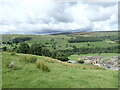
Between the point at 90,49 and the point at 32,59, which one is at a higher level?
the point at 32,59

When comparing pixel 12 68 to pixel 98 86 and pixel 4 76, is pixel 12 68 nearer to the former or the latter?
pixel 4 76

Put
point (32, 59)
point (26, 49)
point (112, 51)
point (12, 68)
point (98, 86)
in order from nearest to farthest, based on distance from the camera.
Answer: point (98, 86), point (12, 68), point (32, 59), point (26, 49), point (112, 51)

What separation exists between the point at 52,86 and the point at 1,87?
9.94ft

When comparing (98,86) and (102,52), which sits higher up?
(98,86)

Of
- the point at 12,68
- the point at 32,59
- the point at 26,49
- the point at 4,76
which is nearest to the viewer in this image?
the point at 4,76

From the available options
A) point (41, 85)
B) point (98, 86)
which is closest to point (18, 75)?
point (41, 85)

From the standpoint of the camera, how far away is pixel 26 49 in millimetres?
61594

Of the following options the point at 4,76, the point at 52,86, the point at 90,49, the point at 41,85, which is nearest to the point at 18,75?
the point at 4,76

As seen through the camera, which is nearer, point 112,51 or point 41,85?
point 41,85

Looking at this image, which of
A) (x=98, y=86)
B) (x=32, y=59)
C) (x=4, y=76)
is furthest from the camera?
(x=32, y=59)

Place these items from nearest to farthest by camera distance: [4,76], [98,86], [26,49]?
[98,86]
[4,76]
[26,49]

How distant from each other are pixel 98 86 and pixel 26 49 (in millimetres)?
57454

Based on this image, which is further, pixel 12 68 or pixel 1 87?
pixel 12 68

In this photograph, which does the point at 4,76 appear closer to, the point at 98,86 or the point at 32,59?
the point at 32,59
